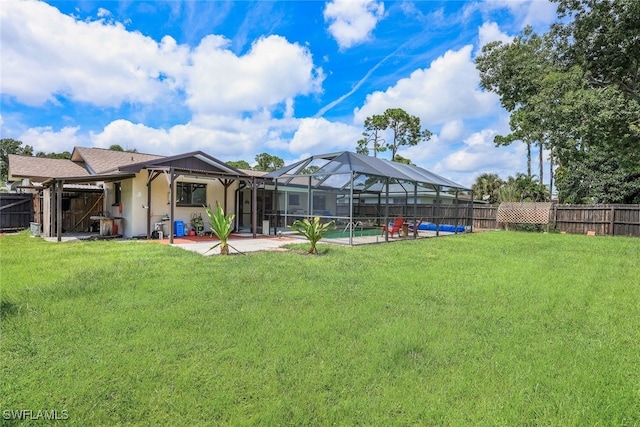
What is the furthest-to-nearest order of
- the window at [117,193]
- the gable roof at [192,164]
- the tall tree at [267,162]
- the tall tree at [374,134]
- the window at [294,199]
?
1. the tall tree at [267,162]
2. the tall tree at [374,134]
3. the window at [294,199]
4. the window at [117,193]
5. the gable roof at [192,164]

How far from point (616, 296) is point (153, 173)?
12.4 m

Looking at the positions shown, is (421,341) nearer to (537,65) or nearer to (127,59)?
(127,59)

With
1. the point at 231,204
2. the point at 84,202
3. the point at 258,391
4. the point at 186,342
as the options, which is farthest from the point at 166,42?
the point at 258,391

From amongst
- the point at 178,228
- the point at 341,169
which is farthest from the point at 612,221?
the point at 178,228

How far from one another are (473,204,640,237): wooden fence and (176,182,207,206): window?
1723 cm

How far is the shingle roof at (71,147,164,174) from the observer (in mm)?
13703

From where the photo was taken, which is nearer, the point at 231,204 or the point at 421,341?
the point at 421,341

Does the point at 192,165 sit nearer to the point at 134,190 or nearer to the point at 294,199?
the point at 134,190

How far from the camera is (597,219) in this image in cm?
1594

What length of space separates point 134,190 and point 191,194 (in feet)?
6.62

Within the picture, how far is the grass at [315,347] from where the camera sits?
7.22 feet

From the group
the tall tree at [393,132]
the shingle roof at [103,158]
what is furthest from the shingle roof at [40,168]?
the tall tree at [393,132]

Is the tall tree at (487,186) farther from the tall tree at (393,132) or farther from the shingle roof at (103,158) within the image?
the shingle roof at (103,158)

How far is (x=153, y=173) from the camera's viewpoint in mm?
11367
